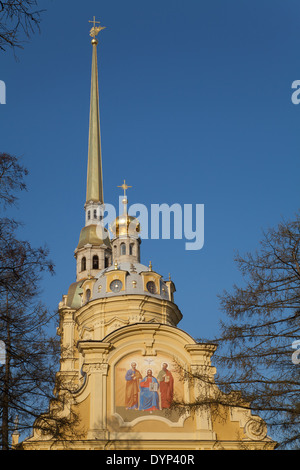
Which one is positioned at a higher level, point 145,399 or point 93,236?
point 93,236

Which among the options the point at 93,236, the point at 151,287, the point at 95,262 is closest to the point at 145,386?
the point at 151,287

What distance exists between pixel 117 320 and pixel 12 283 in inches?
1267

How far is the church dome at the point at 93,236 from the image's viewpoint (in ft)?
201

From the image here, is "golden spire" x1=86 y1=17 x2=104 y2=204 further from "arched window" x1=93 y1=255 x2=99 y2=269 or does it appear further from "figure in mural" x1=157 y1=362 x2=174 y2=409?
"figure in mural" x1=157 y1=362 x2=174 y2=409

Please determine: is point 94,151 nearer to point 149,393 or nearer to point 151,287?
point 151,287

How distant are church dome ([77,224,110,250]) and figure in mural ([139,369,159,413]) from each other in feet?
90.1

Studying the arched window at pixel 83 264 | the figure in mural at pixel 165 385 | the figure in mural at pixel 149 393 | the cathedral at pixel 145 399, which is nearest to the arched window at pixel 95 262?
the arched window at pixel 83 264

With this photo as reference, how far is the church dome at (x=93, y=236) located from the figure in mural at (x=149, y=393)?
90.1 ft

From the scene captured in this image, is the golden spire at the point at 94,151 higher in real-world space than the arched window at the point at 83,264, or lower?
higher

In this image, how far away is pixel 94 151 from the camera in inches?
2899

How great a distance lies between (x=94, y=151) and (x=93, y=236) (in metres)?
15.4

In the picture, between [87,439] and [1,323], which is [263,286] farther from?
[87,439]

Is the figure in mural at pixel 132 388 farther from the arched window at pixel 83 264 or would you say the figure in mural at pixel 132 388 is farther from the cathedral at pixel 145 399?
the arched window at pixel 83 264
